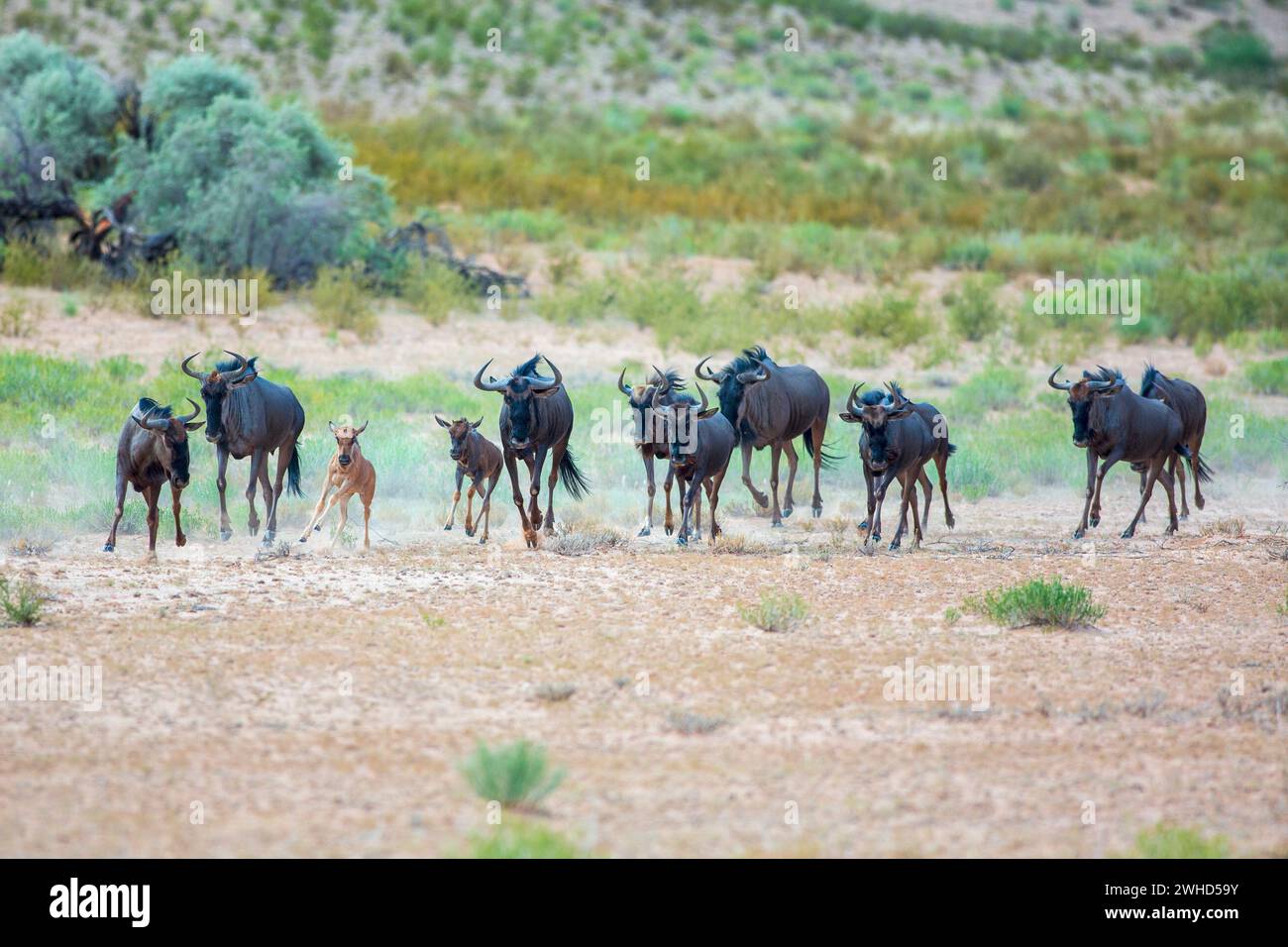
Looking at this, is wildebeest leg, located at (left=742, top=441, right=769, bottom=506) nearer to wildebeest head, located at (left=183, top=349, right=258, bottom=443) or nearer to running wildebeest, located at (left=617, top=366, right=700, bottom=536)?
running wildebeest, located at (left=617, top=366, right=700, bottom=536)

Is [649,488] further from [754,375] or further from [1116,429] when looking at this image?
[1116,429]

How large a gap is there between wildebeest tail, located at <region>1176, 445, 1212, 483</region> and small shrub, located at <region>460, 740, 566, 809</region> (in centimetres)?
1084

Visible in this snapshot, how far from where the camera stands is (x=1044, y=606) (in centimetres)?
1191

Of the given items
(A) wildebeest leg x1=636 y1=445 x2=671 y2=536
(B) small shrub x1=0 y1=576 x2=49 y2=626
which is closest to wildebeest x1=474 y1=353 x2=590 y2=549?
(A) wildebeest leg x1=636 y1=445 x2=671 y2=536

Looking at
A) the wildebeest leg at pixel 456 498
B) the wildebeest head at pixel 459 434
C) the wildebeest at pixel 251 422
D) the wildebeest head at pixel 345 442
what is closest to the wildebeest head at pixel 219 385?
the wildebeest at pixel 251 422

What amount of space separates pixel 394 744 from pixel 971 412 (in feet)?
47.2

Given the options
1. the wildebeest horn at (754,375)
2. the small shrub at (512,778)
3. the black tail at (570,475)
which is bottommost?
the small shrub at (512,778)

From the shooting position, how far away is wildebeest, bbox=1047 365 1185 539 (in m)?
15.6

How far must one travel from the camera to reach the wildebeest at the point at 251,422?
45.2ft

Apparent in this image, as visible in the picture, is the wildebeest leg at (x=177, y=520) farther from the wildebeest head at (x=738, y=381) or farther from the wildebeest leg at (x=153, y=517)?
the wildebeest head at (x=738, y=381)

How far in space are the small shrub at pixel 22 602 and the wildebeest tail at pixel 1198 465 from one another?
11.2m

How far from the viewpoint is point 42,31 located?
44906 mm

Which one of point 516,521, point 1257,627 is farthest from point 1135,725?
point 516,521
